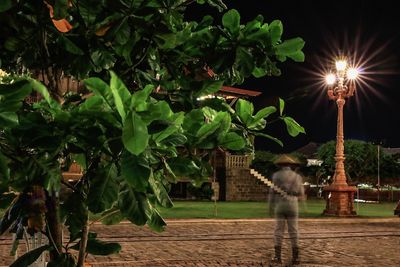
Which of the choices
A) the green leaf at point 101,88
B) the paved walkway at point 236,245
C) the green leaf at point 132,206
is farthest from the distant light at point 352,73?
the green leaf at point 101,88

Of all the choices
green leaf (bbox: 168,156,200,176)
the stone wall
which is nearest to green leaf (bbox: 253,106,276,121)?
green leaf (bbox: 168,156,200,176)

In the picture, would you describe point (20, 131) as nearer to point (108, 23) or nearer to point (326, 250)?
point (108, 23)

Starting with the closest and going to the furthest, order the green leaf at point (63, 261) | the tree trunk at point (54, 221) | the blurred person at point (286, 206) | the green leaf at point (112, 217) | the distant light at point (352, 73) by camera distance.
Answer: the green leaf at point (63, 261)
the tree trunk at point (54, 221)
the green leaf at point (112, 217)
the blurred person at point (286, 206)
the distant light at point (352, 73)

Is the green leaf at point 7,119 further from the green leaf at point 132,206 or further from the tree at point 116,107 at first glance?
the green leaf at point 132,206

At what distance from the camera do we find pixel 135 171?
5.85ft

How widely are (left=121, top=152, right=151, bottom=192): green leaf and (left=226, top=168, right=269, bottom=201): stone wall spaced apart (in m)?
32.0

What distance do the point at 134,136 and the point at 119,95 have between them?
6.6 inches

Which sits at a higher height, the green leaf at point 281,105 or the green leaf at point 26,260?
the green leaf at point 281,105

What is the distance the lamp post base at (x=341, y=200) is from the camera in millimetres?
19969

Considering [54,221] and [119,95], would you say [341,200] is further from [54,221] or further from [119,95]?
[119,95]

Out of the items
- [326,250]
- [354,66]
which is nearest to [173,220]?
[326,250]

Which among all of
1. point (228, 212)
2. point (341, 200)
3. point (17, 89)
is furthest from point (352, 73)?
point (17, 89)

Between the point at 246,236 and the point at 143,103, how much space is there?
1177cm

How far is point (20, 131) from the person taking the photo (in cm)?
200
